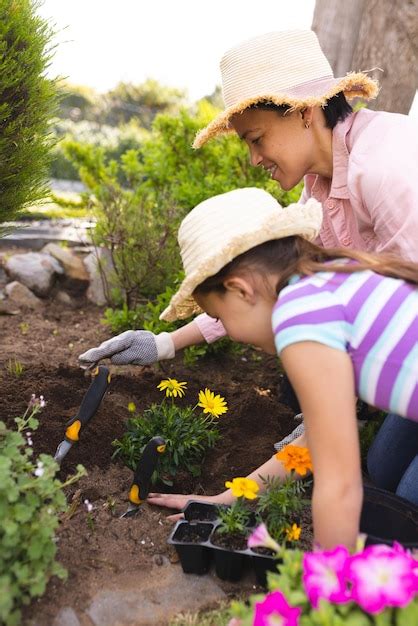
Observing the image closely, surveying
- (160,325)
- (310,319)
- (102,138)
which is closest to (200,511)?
(310,319)

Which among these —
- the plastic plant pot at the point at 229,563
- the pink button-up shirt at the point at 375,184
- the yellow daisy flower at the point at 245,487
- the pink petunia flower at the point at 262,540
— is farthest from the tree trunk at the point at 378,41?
the pink petunia flower at the point at 262,540

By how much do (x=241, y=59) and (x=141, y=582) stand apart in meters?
1.78

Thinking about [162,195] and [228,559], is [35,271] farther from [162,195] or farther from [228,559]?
[228,559]

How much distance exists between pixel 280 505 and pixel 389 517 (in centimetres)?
37

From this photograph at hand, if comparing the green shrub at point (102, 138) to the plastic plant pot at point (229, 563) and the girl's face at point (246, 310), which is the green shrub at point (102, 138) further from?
the plastic plant pot at point (229, 563)

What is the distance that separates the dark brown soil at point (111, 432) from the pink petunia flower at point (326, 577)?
0.69 meters

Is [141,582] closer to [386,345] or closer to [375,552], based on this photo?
[375,552]

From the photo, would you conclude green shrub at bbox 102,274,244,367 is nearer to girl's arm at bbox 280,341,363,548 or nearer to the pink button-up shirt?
the pink button-up shirt

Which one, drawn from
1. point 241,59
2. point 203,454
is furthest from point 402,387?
point 241,59

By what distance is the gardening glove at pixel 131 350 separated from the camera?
2.53 metres

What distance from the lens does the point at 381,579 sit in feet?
4.30

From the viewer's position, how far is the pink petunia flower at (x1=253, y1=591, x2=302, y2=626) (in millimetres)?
1335

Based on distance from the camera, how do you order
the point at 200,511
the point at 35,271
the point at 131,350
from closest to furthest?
1. the point at 200,511
2. the point at 131,350
3. the point at 35,271

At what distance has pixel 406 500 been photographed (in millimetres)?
2039
